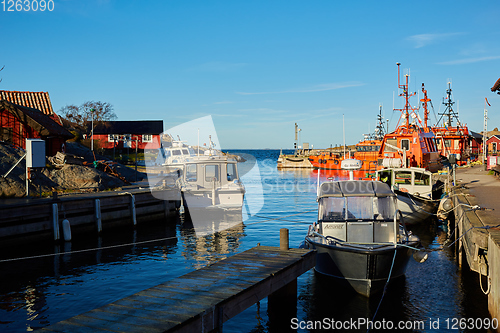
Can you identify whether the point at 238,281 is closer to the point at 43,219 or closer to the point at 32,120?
the point at 43,219

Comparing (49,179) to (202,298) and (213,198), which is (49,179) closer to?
(213,198)

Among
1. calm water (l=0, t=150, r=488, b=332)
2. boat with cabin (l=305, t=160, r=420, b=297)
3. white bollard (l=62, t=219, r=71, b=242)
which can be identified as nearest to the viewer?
calm water (l=0, t=150, r=488, b=332)

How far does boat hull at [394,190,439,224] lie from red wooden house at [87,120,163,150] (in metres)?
54.6

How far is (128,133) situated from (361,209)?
6470 cm

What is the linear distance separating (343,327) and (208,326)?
4.32 metres

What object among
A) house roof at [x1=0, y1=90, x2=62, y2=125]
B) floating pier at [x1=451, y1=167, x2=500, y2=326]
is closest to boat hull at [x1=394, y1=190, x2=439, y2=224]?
floating pier at [x1=451, y1=167, x2=500, y2=326]

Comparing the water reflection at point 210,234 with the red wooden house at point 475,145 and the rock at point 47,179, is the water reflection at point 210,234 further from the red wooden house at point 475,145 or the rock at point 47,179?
the red wooden house at point 475,145

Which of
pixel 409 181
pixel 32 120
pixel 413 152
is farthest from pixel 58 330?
pixel 413 152

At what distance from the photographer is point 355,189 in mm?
13359

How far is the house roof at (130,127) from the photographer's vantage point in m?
72.8

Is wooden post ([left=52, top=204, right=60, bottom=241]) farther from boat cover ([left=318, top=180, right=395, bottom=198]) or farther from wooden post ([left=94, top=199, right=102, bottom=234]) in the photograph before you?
boat cover ([left=318, top=180, right=395, bottom=198])

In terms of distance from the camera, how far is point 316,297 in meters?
11.8

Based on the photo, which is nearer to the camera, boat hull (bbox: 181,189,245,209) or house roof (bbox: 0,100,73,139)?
boat hull (bbox: 181,189,245,209)

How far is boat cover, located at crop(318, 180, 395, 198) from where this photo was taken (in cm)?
1295
